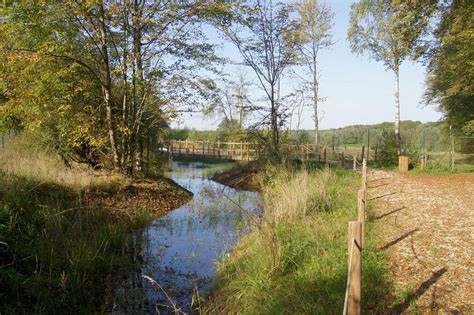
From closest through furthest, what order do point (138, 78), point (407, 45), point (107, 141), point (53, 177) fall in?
1. point (53, 177)
2. point (407, 45)
3. point (138, 78)
4. point (107, 141)

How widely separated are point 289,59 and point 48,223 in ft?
49.7

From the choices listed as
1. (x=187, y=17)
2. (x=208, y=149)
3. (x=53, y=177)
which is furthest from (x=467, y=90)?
(x=208, y=149)

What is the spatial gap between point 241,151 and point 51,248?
86.3 ft

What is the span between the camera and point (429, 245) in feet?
20.0

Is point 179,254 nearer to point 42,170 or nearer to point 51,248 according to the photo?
point 51,248

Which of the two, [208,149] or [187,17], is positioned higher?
[187,17]

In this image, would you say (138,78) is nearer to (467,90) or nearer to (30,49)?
(30,49)

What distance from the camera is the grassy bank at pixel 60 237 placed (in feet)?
17.4

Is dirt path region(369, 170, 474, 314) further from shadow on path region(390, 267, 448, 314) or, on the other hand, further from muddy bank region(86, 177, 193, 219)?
muddy bank region(86, 177, 193, 219)

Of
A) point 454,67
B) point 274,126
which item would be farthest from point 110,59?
point 454,67

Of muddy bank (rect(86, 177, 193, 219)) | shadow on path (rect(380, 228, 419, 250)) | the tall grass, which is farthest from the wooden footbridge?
shadow on path (rect(380, 228, 419, 250))

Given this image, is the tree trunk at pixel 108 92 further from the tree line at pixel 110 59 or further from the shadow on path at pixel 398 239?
the shadow on path at pixel 398 239

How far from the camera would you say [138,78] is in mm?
13133

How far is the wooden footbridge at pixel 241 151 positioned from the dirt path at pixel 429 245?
574 inches
